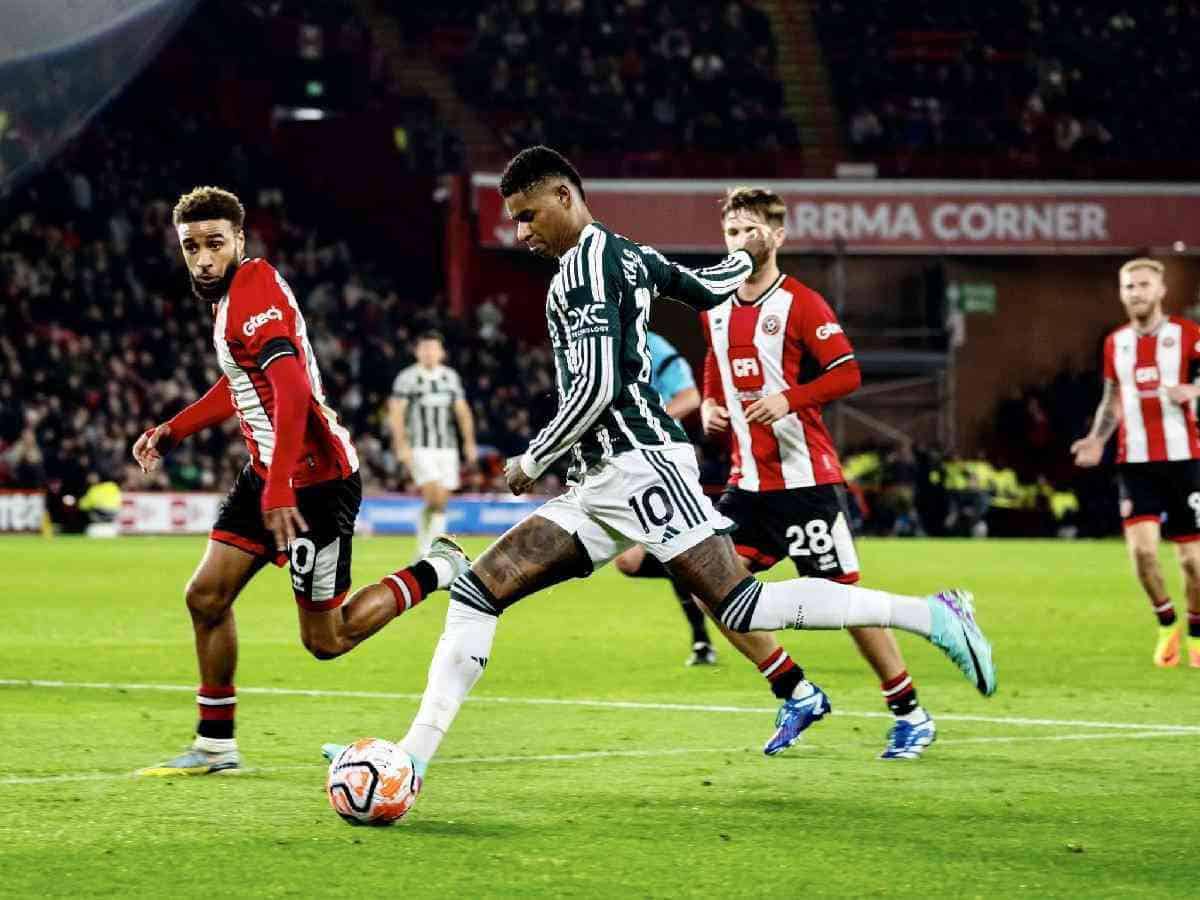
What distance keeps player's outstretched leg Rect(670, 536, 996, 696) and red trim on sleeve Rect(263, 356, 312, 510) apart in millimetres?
1376

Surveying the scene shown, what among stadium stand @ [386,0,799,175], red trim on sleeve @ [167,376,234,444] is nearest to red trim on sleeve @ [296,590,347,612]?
red trim on sleeve @ [167,376,234,444]

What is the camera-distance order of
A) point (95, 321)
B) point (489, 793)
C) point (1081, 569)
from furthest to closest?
1. point (95, 321)
2. point (1081, 569)
3. point (489, 793)

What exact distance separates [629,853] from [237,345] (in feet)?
8.34

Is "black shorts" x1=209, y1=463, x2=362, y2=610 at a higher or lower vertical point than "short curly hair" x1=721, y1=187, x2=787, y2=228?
lower

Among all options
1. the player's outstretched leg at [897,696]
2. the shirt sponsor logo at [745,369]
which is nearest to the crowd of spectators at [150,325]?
the shirt sponsor logo at [745,369]

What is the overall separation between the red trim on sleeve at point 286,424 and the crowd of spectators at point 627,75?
31260mm

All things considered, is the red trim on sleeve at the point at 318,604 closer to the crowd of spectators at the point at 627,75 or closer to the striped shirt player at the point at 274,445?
the striped shirt player at the point at 274,445

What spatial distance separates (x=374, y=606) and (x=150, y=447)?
1079mm

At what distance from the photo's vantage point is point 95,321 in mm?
34094

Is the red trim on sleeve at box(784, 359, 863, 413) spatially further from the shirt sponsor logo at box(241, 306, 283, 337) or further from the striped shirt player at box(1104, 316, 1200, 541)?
the striped shirt player at box(1104, 316, 1200, 541)

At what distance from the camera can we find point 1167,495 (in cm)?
1219

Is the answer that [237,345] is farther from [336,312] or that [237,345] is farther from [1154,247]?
[1154,247]

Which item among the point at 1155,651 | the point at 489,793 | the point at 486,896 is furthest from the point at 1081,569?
the point at 486,896

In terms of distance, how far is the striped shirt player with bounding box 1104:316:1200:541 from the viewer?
12086 millimetres
